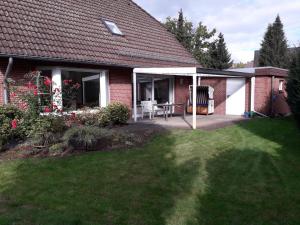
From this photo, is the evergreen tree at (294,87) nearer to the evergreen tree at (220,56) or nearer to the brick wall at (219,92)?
the brick wall at (219,92)

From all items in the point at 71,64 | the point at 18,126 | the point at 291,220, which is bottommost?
the point at 291,220

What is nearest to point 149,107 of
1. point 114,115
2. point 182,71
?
point 114,115

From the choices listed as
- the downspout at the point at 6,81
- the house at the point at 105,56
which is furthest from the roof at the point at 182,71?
the downspout at the point at 6,81

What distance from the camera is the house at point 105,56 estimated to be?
10523 mm

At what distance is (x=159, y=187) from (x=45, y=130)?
414 cm

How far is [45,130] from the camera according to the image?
8.20 m

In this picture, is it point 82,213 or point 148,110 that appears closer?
point 82,213

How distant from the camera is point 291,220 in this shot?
414 centimetres

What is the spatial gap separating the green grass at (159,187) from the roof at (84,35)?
Result: 5.07 m

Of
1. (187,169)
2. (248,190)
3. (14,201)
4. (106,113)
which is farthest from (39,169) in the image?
(106,113)

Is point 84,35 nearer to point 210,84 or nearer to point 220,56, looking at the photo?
point 210,84

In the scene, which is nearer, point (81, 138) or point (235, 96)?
point (81, 138)

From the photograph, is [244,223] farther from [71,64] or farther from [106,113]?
[71,64]

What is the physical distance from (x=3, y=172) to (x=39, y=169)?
2.23 ft
